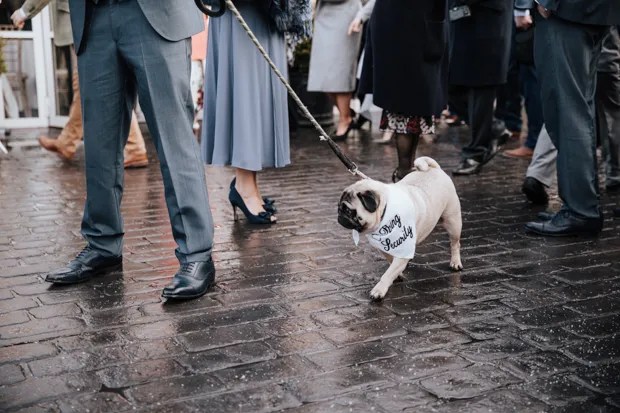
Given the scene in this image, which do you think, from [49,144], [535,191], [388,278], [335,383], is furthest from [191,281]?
[49,144]

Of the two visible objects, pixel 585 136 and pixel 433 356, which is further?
pixel 585 136

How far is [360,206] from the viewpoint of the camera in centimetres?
385

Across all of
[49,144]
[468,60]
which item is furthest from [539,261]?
[49,144]

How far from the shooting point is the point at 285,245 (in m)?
5.13

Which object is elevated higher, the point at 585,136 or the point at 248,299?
the point at 585,136

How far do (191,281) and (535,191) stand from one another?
3.23 metres

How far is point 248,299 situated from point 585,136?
252cm

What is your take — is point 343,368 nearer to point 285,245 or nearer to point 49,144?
point 285,245

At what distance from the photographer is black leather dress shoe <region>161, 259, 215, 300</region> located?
157 inches

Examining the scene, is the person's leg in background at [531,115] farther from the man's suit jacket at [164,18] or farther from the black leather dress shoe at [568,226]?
the man's suit jacket at [164,18]

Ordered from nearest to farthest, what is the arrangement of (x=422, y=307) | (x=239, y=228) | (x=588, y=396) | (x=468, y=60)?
(x=588, y=396) → (x=422, y=307) → (x=239, y=228) → (x=468, y=60)

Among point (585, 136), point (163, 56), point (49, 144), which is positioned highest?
point (163, 56)

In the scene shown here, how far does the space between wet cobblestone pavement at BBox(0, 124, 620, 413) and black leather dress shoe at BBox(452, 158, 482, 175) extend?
1687mm

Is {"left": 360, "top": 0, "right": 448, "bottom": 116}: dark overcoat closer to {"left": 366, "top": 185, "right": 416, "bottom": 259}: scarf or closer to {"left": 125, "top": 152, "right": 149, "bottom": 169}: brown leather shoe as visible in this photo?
{"left": 366, "top": 185, "right": 416, "bottom": 259}: scarf
